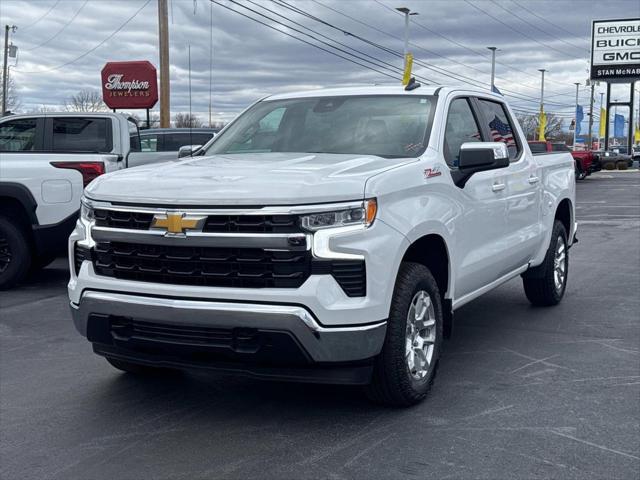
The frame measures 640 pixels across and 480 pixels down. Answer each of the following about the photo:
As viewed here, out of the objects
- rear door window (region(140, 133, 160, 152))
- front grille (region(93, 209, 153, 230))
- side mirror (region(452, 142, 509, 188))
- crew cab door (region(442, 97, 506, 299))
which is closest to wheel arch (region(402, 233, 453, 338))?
crew cab door (region(442, 97, 506, 299))

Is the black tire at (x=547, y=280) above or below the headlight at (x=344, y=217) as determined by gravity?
below

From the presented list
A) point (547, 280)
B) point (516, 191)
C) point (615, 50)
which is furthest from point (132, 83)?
point (615, 50)

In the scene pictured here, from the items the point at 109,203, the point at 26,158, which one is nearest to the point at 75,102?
the point at 26,158

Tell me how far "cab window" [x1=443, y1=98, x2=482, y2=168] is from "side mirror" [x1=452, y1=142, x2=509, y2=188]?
11cm

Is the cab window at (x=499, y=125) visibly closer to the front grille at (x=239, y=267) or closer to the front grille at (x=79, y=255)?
the front grille at (x=239, y=267)

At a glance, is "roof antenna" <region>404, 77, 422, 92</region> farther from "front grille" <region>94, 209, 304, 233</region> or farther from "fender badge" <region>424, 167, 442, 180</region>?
"front grille" <region>94, 209, 304, 233</region>

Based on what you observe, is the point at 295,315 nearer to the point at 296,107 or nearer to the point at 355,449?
the point at 355,449

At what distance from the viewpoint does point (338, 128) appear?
5.74 meters

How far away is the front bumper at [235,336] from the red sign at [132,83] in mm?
29124

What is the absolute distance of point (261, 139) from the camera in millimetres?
5977

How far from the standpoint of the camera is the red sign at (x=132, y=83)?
108 feet

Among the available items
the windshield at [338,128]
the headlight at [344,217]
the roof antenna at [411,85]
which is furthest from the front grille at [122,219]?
the roof antenna at [411,85]

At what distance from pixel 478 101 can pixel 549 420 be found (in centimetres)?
283

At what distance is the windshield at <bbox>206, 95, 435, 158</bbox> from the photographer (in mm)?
5484
